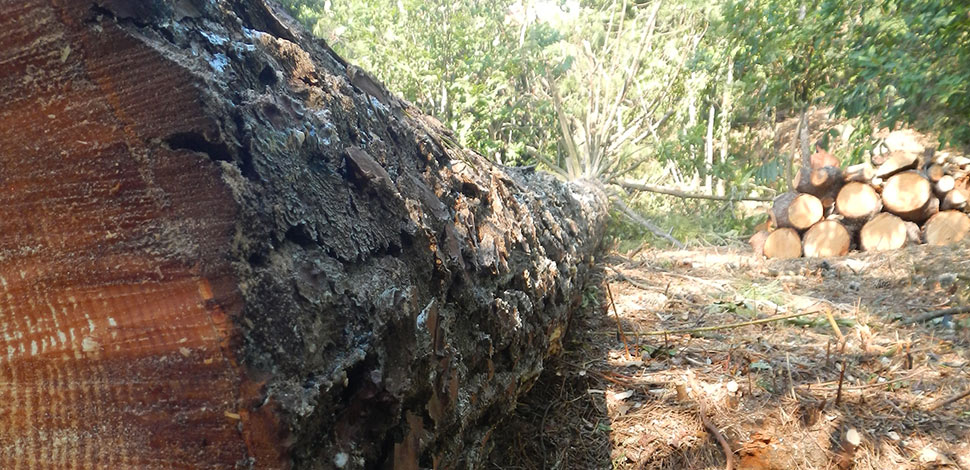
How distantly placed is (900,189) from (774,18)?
1999mm

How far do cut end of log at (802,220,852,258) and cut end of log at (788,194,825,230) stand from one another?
0.24 ft

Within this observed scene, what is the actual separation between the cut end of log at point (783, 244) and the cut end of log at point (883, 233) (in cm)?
52

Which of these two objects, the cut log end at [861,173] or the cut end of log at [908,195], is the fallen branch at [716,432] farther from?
the cut log end at [861,173]

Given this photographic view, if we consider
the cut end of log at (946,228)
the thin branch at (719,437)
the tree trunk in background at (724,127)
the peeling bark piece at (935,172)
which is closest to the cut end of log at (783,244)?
the cut end of log at (946,228)

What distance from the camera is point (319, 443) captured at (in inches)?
27.1

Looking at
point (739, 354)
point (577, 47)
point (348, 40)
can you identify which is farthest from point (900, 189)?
point (348, 40)

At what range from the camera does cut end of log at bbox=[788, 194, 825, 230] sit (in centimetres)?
505

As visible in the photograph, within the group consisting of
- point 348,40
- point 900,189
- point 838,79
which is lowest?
point 348,40

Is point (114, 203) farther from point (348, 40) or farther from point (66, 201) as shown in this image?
point (348, 40)

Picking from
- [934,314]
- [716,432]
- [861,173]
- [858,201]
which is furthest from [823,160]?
[716,432]

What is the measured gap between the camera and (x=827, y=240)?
16.1 feet

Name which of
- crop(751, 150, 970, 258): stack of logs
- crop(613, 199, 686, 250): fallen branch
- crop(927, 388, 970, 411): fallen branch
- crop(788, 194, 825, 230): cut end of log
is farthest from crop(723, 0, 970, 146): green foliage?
crop(927, 388, 970, 411): fallen branch

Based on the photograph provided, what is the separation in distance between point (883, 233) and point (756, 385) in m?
3.72

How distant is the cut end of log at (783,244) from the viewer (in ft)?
16.7
